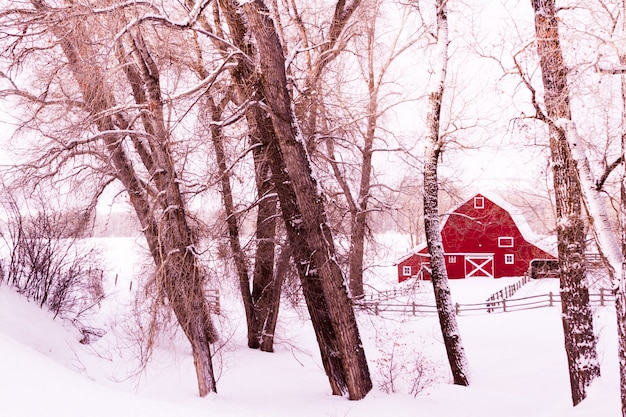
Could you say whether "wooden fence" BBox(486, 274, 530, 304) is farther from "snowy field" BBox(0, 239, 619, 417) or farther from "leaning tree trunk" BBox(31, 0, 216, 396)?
"leaning tree trunk" BBox(31, 0, 216, 396)

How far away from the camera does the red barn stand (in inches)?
1281

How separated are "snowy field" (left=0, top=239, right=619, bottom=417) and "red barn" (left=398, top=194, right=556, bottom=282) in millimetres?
13515

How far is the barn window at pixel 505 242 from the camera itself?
32.7m

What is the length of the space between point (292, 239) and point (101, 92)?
3906 mm

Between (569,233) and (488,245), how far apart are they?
25.1 m

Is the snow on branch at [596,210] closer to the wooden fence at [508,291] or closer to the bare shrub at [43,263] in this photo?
the bare shrub at [43,263]

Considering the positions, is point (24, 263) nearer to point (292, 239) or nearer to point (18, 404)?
point (292, 239)

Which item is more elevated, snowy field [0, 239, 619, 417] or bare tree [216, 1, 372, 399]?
bare tree [216, 1, 372, 399]

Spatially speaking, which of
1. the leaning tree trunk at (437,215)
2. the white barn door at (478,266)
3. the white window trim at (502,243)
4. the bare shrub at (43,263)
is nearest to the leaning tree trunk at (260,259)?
the leaning tree trunk at (437,215)

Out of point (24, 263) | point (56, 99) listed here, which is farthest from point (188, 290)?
point (24, 263)

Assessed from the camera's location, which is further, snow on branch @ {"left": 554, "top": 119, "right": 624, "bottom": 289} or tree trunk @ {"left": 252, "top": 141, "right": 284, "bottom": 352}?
tree trunk @ {"left": 252, "top": 141, "right": 284, "bottom": 352}

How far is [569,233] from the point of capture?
8859 millimetres

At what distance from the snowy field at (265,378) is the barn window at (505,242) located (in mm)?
13565

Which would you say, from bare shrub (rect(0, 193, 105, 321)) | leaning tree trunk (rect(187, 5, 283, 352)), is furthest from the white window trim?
bare shrub (rect(0, 193, 105, 321))
